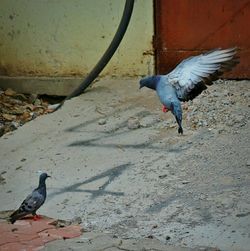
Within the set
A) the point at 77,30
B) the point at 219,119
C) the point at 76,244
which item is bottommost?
the point at 76,244

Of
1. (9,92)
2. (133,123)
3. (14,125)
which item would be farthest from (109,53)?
(9,92)

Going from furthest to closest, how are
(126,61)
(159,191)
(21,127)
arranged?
(126,61) → (21,127) → (159,191)

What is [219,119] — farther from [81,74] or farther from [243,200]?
[81,74]

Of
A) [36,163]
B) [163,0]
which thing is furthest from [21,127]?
[163,0]

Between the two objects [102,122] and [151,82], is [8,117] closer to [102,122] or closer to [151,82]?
[102,122]

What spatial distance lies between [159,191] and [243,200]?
0.72 meters

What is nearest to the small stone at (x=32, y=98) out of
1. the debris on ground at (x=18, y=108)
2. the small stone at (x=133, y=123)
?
the debris on ground at (x=18, y=108)

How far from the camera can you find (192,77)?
530 centimetres

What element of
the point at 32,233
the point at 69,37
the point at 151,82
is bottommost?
the point at 32,233

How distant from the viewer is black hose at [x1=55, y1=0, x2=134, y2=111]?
7315 millimetres

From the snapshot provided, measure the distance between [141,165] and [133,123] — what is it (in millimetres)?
943

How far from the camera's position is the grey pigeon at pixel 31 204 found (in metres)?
5.36

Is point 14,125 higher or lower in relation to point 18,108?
lower

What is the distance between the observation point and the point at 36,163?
6504 mm
